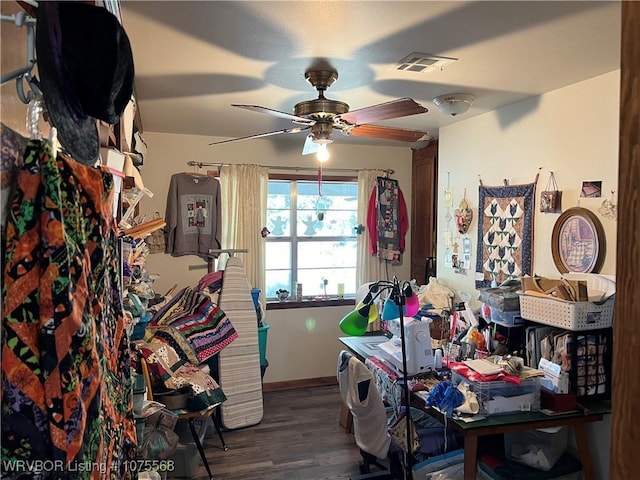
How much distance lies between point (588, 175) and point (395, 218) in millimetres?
2372

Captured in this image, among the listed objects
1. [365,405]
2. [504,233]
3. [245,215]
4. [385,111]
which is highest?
[385,111]

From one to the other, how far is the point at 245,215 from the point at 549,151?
2.62 m

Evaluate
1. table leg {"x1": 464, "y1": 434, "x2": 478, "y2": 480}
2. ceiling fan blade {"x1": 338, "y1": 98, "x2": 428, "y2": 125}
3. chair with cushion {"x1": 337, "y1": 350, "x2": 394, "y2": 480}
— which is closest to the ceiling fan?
ceiling fan blade {"x1": 338, "y1": 98, "x2": 428, "y2": 125}

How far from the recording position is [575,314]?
2350mm

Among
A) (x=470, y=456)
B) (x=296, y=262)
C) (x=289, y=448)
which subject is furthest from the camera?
(x=296, y=262)

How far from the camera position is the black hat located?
29.0 inches

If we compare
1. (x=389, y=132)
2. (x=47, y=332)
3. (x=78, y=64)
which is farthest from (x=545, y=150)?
(x=47, y=332)

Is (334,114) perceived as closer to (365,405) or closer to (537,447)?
(365,405)

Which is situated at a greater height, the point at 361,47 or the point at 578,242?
the point at 361,47

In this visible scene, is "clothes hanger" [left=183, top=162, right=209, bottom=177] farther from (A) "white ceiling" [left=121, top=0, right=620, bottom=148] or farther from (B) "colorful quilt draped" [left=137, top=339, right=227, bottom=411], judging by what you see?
(B) "colorful quilt draped" [left=137, top=339, right=227, bottom=411]

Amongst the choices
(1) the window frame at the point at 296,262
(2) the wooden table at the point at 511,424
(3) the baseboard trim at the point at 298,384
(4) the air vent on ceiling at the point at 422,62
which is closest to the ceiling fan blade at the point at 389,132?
(4) the air vent on ceiling at the point at 422,62

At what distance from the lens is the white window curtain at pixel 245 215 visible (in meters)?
4.45

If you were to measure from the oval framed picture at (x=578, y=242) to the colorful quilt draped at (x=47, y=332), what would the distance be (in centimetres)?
256

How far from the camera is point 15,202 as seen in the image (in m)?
0.68
